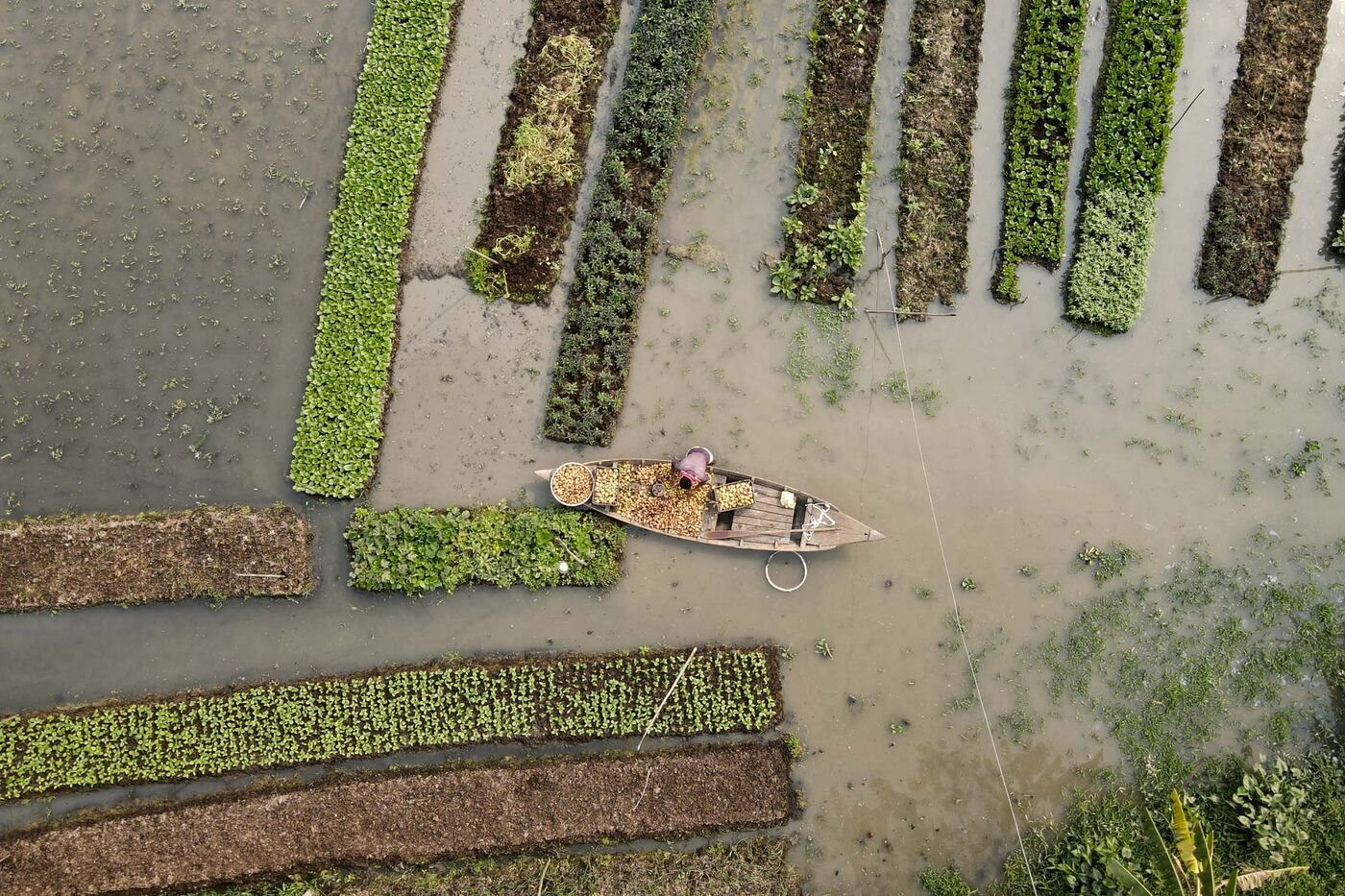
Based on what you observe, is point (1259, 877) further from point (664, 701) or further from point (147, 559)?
point (147, 559)

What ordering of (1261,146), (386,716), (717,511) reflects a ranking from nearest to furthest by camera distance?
(386,716)
(717,511)
(1261,146)

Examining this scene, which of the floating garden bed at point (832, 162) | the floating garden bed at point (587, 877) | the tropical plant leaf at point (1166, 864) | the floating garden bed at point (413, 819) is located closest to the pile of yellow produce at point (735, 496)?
the floating garden bed at point (832, 162)

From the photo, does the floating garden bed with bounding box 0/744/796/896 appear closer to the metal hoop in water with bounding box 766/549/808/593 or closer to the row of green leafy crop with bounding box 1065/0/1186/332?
the metal hoop in water with bounding box 766/549/808/593

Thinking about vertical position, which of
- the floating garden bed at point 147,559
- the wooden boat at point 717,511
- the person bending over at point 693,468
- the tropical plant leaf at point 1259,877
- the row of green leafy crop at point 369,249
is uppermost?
the row of green leafy crop at point 369,249

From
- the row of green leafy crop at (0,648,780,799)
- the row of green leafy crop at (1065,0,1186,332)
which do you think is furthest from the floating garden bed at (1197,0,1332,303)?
the row of green leafy crop at (0,648,780,799)

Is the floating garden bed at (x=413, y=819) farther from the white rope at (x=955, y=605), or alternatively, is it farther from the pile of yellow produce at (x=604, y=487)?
the pile of yellow produce at (x=604, y=487)

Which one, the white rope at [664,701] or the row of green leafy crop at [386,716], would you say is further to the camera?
the white rope at [664,701]

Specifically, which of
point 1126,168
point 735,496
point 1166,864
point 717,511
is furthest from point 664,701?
point 1126,168
